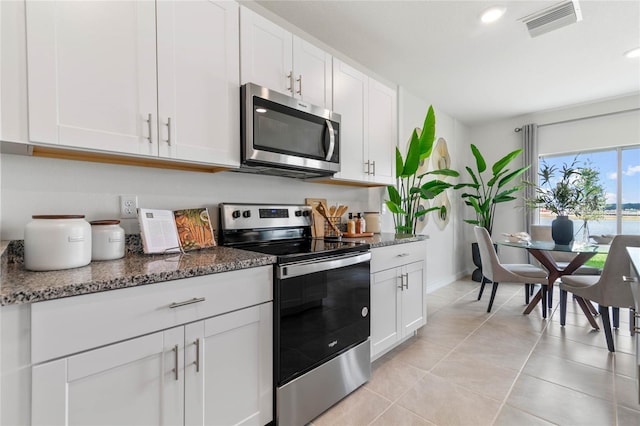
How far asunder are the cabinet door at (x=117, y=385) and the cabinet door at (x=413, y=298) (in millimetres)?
1757

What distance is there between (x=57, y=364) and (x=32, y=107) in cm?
91

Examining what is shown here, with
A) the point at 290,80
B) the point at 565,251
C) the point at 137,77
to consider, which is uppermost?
the point at 290,80

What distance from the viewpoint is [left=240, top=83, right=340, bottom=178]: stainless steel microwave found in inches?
67.9

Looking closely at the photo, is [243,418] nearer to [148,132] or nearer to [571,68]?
[148,132]

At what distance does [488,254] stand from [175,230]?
10.6ft

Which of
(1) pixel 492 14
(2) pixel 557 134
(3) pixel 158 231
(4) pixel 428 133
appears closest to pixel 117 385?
(3) pixel 158 231

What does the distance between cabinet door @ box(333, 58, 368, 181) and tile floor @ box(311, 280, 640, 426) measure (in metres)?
1.53

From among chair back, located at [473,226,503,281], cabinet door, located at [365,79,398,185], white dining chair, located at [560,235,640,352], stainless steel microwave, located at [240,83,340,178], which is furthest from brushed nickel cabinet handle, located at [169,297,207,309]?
chair back, located at [473,226,503,281]

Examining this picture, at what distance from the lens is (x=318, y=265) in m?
1.63

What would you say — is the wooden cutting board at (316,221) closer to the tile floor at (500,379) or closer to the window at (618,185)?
the tile floor at (500,379)

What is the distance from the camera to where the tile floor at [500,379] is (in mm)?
1673

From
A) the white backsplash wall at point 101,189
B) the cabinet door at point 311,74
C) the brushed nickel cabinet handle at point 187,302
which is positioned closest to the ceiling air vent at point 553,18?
the cabinet door at point 311,74

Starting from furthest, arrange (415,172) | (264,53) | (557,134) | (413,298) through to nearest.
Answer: (557,134)
(415,172)
(413,298)
(264,53)

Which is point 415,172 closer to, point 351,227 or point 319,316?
point 351,227
